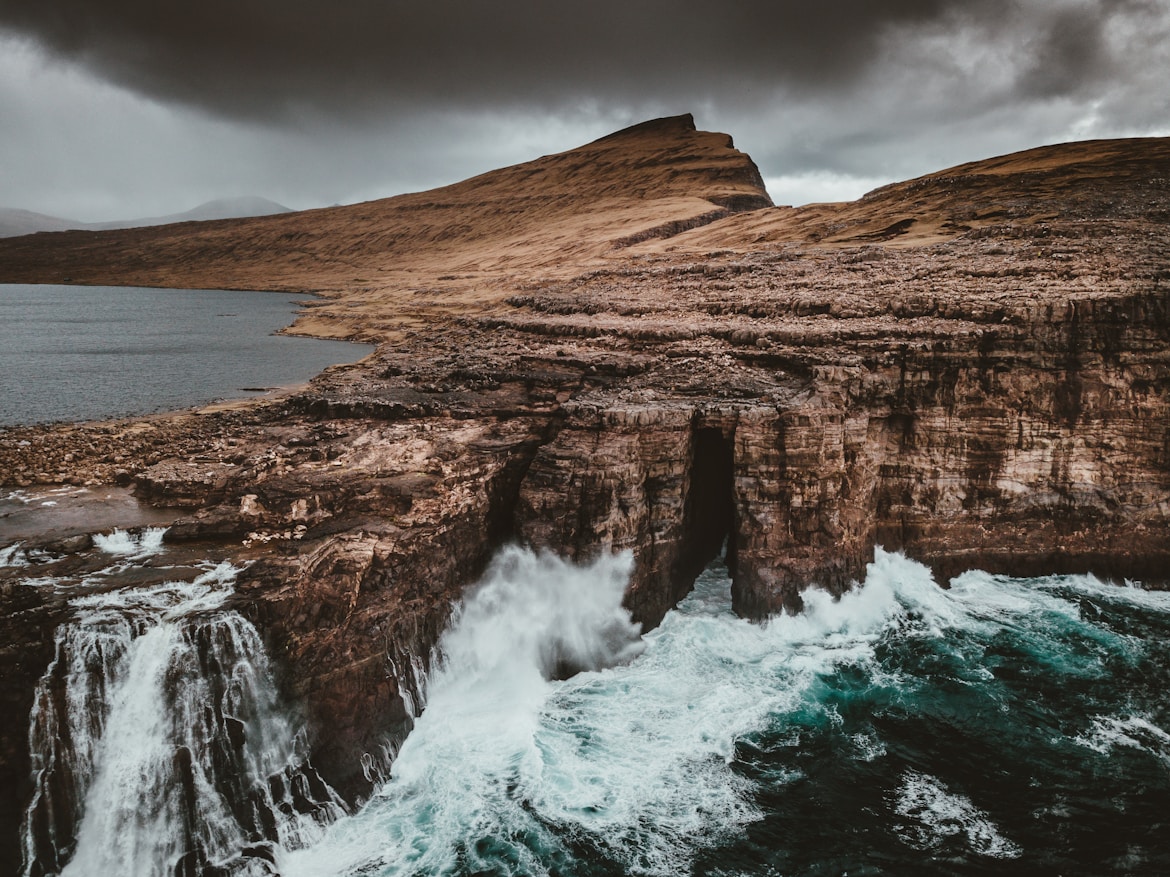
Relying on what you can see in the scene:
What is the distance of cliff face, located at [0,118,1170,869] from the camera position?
73.6 feet

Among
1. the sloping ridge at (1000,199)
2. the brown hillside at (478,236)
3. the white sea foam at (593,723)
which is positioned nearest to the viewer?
the white sea foam at (593,723)

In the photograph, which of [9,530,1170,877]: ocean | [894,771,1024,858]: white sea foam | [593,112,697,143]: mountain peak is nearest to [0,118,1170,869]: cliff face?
[9,530,1170,877]: ocean

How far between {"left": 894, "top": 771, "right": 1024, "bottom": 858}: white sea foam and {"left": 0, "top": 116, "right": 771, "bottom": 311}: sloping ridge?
86.1m

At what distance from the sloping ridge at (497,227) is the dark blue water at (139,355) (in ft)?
115

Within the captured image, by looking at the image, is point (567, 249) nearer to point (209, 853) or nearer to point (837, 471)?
point (837, 471)

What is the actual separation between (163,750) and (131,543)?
7375mm

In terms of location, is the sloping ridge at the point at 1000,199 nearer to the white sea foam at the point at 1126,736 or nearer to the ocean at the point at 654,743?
the ocean at the point at 654,743

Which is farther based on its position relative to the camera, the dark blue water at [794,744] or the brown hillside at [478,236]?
the brown hillside at [478,236]

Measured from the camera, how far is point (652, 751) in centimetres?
2155

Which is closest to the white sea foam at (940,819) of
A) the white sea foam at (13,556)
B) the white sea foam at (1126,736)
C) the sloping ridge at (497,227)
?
the white sea foam at (1126,736)

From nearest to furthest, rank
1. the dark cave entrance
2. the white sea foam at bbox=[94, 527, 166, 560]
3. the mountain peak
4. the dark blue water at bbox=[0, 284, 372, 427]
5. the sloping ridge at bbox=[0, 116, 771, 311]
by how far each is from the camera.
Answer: the white sea foam at bbox=[94, 527, 166, 560] → the dark cave entrance → the dark blue water at bbox=[0, 284, 372, 427] → the sloping ridge at bbox=[0, 116, 771, 311] → the mountain peak

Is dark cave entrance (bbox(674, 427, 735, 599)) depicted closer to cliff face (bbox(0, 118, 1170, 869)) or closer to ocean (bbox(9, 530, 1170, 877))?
cliff face (bbox(0, 118, 1170, 869))

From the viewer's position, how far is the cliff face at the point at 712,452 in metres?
22.4

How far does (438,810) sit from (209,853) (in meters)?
5.57
